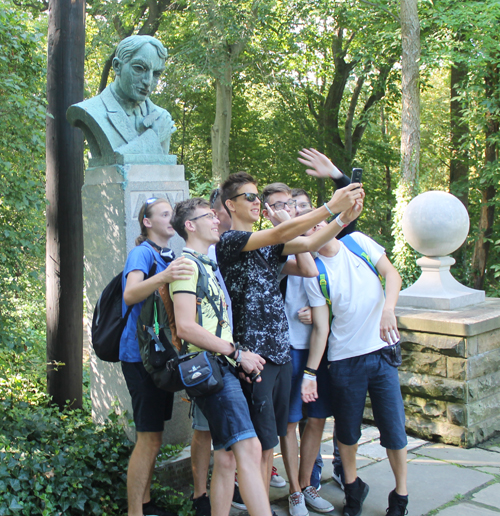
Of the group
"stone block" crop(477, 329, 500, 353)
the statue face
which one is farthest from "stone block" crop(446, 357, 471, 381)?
the statue face

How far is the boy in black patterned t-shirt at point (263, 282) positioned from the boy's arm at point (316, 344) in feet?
0.83

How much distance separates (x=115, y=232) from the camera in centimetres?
355

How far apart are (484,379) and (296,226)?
2.81 metres

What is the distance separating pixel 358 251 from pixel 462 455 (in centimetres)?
205

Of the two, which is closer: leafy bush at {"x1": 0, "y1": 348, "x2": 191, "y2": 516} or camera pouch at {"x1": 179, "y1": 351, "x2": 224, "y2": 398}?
camera pouch at {"x1": 179, "y1": 351, "x2": 224, "y2": 398}

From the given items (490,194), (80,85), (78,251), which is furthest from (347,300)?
(490,194)

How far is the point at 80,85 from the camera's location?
4.81 m

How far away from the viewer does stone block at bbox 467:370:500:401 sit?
14.5ft

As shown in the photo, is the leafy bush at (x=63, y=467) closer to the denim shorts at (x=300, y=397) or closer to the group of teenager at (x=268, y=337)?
the group of teenager at (x=268, y=337)

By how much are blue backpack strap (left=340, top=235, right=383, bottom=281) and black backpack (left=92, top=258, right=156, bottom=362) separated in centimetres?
119

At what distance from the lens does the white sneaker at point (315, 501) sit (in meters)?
3.31

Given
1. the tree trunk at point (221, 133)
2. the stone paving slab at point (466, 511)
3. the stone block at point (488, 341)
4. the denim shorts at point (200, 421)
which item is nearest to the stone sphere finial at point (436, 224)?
the stone block at point (488, 341)

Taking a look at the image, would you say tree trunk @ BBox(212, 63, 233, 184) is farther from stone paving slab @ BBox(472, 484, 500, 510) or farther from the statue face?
stone paving slab @ BBox(472, 484, 500, 510)

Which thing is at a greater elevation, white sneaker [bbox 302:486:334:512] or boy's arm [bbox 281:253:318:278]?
boy's arm [bbox 281:253:318:278]
